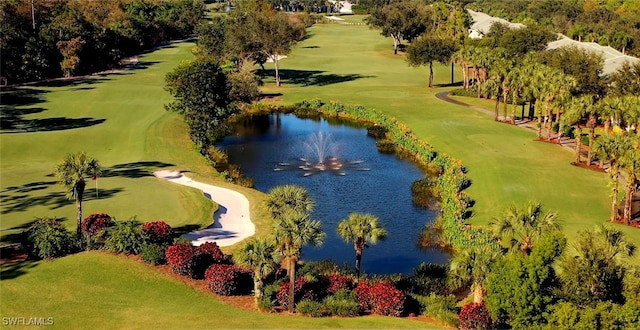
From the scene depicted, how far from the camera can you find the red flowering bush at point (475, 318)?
2975cm

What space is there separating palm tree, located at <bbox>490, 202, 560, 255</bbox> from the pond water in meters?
8.74

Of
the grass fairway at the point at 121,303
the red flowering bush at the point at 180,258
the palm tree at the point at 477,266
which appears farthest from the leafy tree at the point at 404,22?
the grass fairway at the point at 121,303

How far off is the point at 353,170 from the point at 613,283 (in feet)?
119

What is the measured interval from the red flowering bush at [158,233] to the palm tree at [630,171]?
31.8 metres

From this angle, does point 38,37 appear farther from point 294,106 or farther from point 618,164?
point 618,164

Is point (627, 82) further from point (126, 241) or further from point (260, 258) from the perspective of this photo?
point (126, 241)

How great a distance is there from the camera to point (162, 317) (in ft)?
98.9

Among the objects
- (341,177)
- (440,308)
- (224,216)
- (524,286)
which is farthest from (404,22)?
(524,286)

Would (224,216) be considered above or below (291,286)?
below

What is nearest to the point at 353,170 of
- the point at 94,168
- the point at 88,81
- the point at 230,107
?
the point at 230,107

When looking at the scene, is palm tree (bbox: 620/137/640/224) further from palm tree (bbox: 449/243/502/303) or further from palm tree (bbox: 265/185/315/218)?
palm tree (bbox: 265/185/315/218)

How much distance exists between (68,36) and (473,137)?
76012mm

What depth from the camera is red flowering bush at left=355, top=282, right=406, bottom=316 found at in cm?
3219

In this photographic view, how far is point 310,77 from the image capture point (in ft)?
387
